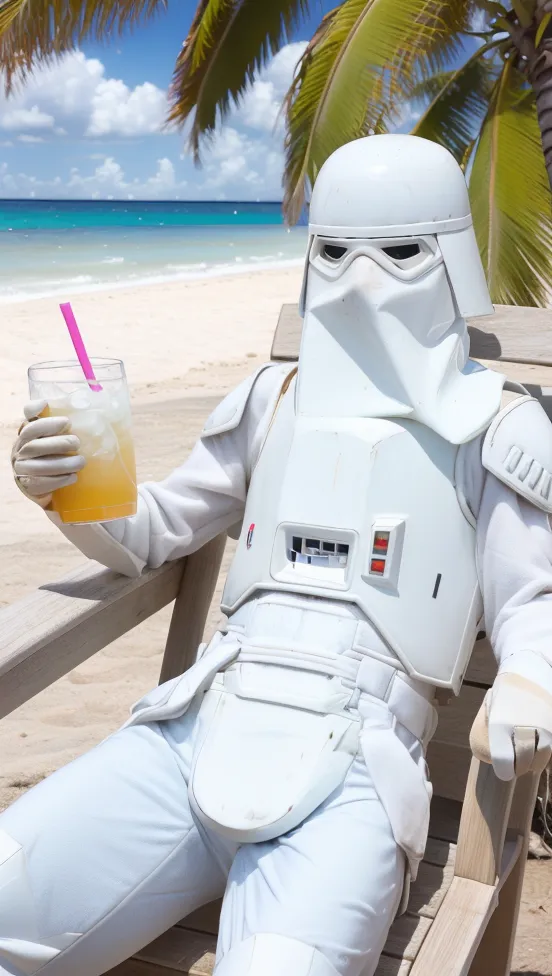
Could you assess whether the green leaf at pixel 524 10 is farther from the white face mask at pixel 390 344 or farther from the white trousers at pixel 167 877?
the white trousers at pixel 167 877

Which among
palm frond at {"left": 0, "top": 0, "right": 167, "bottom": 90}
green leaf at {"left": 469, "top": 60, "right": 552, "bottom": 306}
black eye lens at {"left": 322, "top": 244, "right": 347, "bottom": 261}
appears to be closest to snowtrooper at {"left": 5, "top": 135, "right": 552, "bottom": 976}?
black eye lens at {"left": 322, "top": 244, "right": 347, "bottom": 261}

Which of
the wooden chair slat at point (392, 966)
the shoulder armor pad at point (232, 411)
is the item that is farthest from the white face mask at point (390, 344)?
the wooden chair slat at point (392, 966)

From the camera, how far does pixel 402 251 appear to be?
5.55 feet

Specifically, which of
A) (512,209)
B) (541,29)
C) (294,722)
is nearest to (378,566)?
(294,722)

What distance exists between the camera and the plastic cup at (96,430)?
5.02 feet

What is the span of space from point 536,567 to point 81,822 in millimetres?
724

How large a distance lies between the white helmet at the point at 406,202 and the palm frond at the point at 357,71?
318cm

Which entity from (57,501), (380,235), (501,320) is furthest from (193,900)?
(501,320)

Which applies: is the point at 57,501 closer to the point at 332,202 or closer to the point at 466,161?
the point at 332,202

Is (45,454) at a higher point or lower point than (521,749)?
higher

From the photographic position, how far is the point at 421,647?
1.57m

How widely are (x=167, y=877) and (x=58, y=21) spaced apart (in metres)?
4.82

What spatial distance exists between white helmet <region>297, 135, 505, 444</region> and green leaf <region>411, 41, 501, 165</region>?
454 centimetres

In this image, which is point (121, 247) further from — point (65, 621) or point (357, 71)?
point (65, 621)
